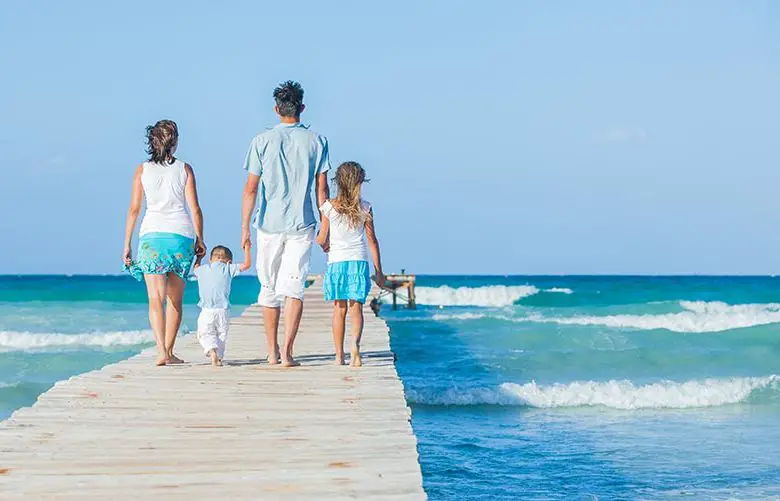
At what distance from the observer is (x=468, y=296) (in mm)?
54250

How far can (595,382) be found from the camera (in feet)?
46.2

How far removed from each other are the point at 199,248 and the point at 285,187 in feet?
2.49

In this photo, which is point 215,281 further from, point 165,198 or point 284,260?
point 165,198

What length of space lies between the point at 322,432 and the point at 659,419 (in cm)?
725

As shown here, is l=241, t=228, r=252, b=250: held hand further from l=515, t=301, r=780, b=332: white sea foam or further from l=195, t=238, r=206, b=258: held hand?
l=515, t=301, r=780, b=332: white sea foam

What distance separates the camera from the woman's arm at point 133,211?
685 cm

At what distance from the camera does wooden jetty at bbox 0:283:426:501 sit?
3.99m

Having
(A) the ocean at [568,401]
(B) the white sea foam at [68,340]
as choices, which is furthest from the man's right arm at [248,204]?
(B) the white sea foam at [68,340]

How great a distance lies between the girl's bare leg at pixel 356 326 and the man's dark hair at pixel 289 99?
1.47 meters

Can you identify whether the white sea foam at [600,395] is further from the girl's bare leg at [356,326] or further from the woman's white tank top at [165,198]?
the woman's white tank top at [165,198]

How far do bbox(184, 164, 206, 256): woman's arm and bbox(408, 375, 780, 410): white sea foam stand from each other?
5.97 meters

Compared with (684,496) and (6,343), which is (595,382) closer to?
(684,496)

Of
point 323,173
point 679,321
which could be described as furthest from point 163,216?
point 679,321

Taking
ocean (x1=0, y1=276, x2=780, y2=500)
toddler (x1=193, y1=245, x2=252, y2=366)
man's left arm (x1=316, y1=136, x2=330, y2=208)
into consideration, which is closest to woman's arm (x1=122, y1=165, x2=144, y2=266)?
toddler (x1=193, y1=245, x2=252, y2=366)
